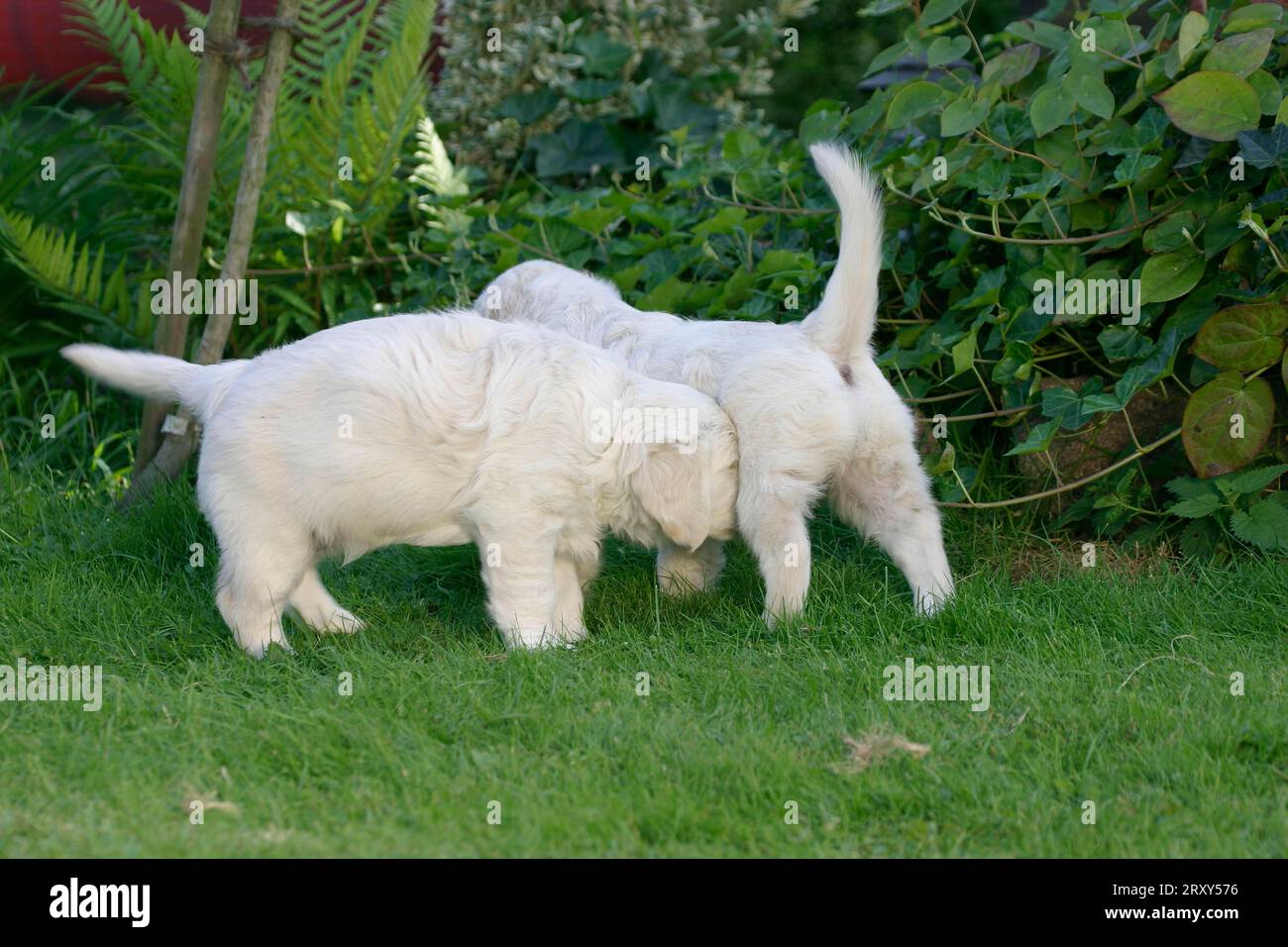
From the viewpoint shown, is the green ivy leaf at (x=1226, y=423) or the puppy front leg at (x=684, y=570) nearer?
the green ivy leaf at (x=1226, y=423)

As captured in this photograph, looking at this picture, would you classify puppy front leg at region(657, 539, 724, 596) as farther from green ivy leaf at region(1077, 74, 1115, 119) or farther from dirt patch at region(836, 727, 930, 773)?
green ivy leaf at region(1077, 74, 1115, 119)

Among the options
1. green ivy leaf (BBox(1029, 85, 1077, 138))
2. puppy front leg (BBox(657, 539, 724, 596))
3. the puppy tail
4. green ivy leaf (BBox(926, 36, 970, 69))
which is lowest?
puppy front leg (BBox(657, 539, 724, 596))

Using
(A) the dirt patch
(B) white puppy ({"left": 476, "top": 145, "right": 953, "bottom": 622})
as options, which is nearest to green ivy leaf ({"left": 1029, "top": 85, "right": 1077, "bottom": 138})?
(B) white puppy ({"left": 476, "top": 145, "right": 953, "bottom": 622})

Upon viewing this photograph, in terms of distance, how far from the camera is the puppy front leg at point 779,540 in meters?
4.02

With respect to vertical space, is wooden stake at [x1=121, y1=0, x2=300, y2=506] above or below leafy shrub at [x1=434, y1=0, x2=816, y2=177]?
below

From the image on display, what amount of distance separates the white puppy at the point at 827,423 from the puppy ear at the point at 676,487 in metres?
0.14

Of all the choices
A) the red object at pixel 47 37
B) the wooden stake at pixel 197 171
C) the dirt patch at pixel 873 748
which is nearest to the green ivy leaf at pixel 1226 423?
the dirt patch at pixel 873 748

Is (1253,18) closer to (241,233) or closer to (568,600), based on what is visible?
(568,600)

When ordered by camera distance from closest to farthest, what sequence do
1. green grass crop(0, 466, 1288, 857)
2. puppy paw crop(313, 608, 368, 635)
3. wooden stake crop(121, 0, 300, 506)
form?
green grass crop(0, 466, 1288, 857) → puppy paw crop(313, 608, 368, 635) → wooden stake crop(121, 0, 300, 506)

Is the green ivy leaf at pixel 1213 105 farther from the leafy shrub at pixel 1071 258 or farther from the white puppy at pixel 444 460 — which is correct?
the white puppy at pixel 444 460

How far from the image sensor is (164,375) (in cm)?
420

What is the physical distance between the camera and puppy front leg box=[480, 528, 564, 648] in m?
3.96

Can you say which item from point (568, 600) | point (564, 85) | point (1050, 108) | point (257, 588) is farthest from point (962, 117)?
point (564, 85)

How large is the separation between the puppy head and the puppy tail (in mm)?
403
